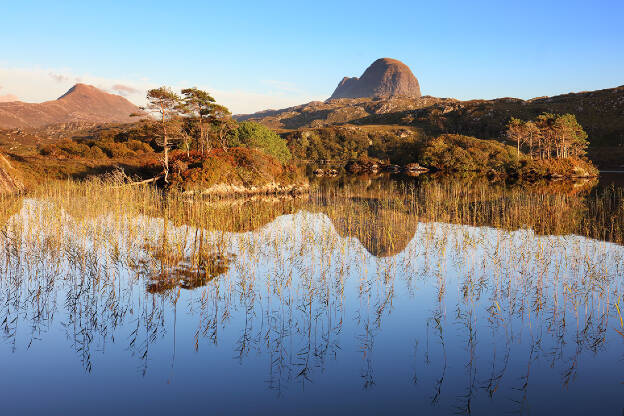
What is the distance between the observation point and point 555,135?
220 feet

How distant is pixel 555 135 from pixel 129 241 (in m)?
72.6

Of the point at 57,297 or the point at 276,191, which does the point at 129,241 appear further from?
the point at 276,191

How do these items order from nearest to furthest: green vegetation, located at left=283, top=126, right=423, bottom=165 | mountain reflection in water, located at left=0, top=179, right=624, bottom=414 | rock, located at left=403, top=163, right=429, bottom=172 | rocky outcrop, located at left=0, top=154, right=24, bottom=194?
mountain reflection in water, located at left=0, top=179, right=624, bottom=414
rocky outcrop, located at left=0, top=154, right=24, bottom=194
rock, located at left=403, top=163, right=429, bottom=172
green vegetation, located at left=283, top=126, right=423, bottom=165

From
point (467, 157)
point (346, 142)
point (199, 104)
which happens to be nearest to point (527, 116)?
point (346, 142)

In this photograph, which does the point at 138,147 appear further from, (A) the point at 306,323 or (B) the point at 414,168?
(A) the point at 306,323

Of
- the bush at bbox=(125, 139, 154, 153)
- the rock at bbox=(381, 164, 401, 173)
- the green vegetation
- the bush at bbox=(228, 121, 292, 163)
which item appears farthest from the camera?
the green vegetation

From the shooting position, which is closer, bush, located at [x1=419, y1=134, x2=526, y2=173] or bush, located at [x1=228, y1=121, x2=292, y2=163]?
bush, located at [x1=228, y1=121, x2=292, y2=163]

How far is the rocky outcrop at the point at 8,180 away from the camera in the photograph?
25997 millimetres

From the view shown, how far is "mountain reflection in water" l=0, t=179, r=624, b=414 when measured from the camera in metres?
5.74

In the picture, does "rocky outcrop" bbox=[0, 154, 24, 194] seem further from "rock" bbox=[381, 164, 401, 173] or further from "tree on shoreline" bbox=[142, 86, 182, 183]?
"rock" bbox=[381, 164, 401, 173]

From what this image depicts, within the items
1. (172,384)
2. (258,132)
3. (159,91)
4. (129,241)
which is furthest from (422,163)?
(172,384)

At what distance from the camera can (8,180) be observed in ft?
88.6

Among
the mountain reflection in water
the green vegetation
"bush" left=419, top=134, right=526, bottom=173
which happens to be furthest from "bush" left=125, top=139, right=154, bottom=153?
the green vegetation

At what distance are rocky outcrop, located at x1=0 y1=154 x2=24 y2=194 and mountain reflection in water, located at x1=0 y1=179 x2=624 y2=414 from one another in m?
15.2
